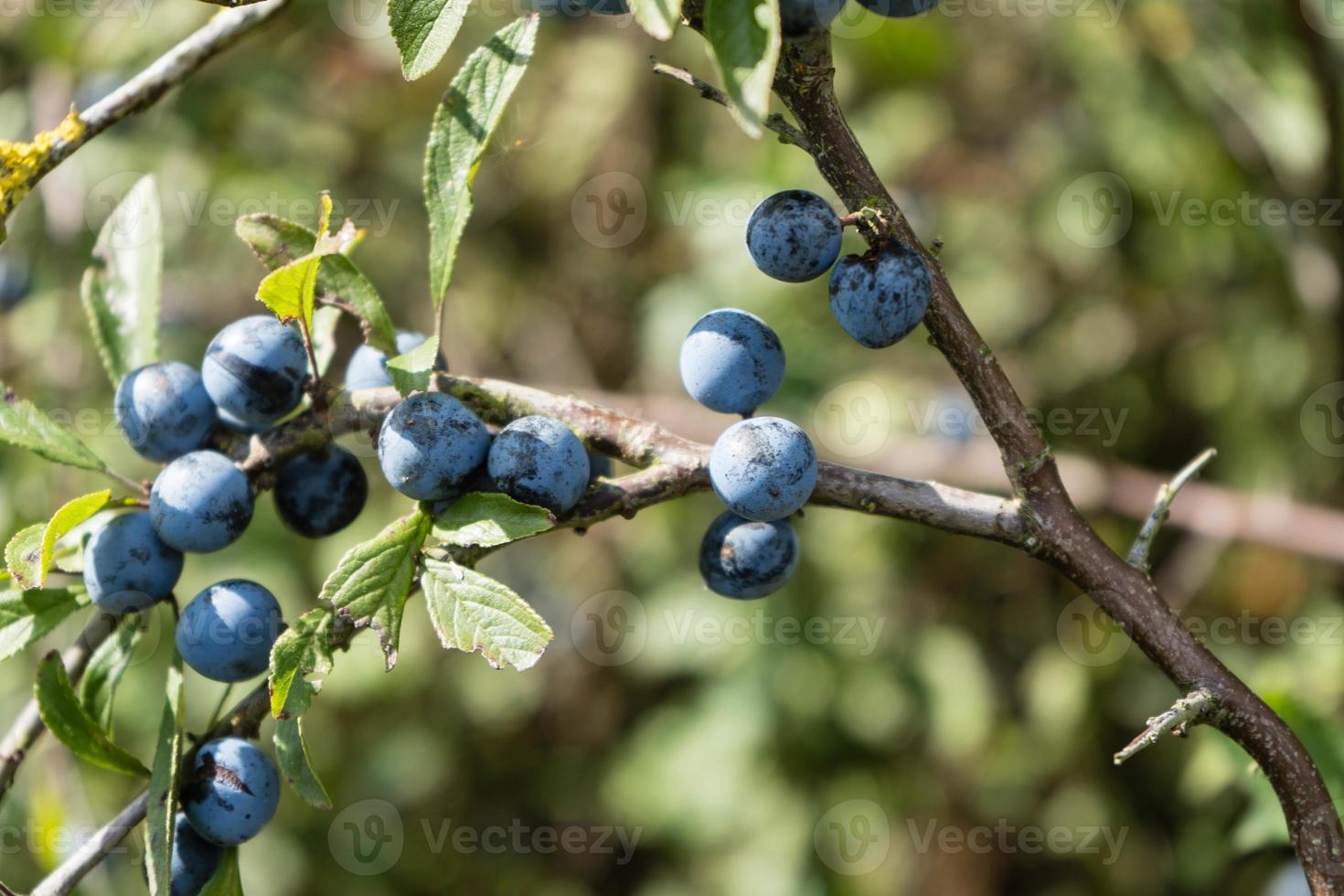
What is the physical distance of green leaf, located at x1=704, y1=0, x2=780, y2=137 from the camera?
941 millimetres

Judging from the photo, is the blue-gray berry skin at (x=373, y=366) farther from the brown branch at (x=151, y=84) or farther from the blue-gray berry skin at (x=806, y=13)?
the blue-gray berry skin at (x=806, y=13)

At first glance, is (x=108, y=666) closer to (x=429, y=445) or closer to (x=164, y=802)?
(x=164, y=802)

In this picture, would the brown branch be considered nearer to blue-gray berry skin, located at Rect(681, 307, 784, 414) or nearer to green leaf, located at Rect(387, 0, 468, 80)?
green leaf, located at Rect(387, 0, 468, 80)

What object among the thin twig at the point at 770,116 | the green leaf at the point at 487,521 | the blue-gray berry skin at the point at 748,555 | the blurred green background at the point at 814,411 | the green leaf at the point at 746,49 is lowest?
the blurred green background at the point at 814,411

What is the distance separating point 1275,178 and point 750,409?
2464 mm

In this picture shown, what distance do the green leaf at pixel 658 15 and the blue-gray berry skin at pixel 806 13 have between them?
0.11 metres

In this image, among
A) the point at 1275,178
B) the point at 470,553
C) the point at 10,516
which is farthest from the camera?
the point at 1275,178

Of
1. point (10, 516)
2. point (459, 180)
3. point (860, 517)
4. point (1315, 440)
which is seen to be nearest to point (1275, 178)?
point (1315, 440)

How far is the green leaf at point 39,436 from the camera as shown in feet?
4.54

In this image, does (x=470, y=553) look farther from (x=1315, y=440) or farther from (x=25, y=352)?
(x=1315, y=440)

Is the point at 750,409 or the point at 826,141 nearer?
the point at 826,141

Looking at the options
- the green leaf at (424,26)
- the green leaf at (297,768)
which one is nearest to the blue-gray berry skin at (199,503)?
the green leaf at (297,768)

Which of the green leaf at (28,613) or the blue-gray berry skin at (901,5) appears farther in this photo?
the green leaf at (28,613)

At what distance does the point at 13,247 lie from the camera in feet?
10.9
